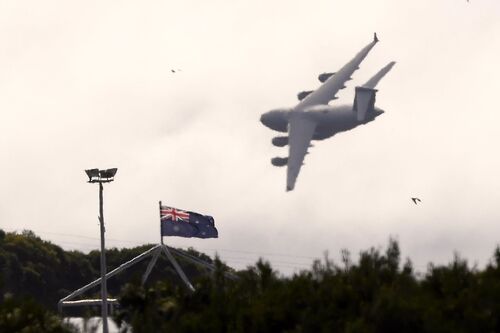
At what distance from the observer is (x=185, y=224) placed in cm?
17988

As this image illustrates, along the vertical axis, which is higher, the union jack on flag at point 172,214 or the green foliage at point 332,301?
the union jack on flag at point 172,214

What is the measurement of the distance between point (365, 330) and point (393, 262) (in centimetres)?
1474

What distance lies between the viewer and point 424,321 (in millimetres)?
87438

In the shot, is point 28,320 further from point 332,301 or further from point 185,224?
point 185,224

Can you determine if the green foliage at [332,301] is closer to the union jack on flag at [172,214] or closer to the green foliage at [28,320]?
the green foliage at [28,320]

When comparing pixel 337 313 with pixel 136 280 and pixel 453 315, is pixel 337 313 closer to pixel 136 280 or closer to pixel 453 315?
pixel 453 315

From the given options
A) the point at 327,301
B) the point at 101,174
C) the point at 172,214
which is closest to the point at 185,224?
the point at 172,214

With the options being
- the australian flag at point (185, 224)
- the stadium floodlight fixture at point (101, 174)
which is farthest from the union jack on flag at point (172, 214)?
the stadium floodlight fixture at point (101, 174)

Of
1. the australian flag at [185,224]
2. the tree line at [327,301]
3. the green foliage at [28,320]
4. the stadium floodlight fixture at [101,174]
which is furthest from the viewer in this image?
the australian flag at [185,224]

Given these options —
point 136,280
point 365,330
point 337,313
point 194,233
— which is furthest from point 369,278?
point 194,233

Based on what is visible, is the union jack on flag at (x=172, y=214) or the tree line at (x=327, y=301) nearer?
the tree line at (x=327, y=301)

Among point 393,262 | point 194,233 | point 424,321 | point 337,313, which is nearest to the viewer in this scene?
point 424,321

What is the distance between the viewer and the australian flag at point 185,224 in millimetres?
178500

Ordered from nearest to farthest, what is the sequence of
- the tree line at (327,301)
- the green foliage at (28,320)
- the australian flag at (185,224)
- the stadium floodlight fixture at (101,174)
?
the tree line at (327,301)
the green foliage at (28,320)
the stadium floodlight fixture at (101,174)
the australian flag at (185,224)
